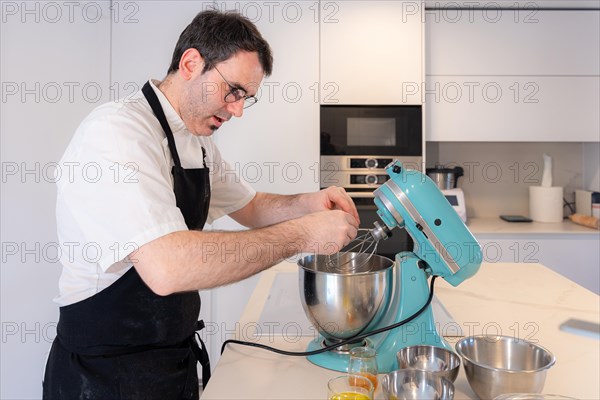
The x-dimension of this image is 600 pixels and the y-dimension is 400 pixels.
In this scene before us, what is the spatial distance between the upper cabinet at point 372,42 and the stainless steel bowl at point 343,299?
1859mm

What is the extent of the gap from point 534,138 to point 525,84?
0.32 metres

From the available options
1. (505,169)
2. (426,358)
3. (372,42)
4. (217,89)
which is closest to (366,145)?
(372,42)

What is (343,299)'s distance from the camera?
110 centimetres

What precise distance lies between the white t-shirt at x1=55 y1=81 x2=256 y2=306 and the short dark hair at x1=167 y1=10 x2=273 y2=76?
0.21 m

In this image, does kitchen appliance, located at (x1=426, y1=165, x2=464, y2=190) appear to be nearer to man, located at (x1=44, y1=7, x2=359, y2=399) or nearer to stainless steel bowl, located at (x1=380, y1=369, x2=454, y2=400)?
man, located at (x1=44, y1=7, x2=359, y2=399)

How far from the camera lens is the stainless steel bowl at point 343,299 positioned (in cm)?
109

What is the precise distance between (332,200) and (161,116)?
60 centimetres

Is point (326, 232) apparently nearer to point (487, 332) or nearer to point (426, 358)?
point (426, 358)

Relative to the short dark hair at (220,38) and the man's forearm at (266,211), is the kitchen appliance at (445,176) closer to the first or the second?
the man's forearm at (266,211)

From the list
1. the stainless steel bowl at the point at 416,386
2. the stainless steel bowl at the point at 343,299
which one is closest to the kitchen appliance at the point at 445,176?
the stainless steel bowl at the point at 343,299

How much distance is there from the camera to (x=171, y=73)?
141 centimetres

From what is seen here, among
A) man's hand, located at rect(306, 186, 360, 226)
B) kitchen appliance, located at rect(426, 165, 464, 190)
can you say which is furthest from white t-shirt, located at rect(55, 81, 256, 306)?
kitchen appliance, located at rect(426, 165, 464, 190)

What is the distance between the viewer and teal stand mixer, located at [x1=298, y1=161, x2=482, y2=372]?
110cm

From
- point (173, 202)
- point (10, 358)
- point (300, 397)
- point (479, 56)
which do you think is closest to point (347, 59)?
point (479, 56)
